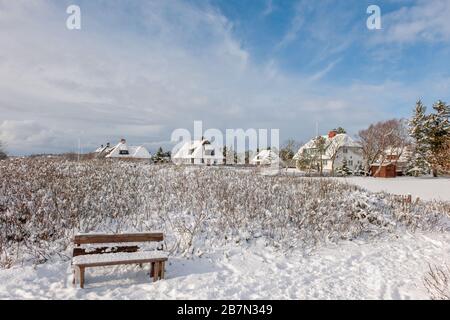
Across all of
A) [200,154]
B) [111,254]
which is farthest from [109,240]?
[200,154]

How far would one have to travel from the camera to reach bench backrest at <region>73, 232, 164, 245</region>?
5.03 metres

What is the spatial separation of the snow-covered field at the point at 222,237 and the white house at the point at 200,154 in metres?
40.8

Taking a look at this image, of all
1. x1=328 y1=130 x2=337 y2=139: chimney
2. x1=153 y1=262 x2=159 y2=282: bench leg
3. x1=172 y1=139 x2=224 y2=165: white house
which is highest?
x1=328 y1=130 x2=337 y2=139: chimney

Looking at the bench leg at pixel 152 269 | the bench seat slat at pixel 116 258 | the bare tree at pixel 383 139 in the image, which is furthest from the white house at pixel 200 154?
the bench seat slat at pixel 116 258

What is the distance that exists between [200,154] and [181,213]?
44422mm

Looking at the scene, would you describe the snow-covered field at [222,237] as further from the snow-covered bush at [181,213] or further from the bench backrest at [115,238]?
the bench backrest at [115,238]

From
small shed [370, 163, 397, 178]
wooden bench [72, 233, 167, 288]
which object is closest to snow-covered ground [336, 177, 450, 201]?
small shed [370, 163, 397, 178]

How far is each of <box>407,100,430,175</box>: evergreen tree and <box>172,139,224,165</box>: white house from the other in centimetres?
3263

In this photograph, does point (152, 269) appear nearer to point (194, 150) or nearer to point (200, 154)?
point (200, 154)

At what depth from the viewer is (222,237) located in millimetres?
7180

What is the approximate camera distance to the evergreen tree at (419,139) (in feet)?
139

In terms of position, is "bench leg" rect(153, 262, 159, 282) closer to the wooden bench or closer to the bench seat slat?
the wooden bench

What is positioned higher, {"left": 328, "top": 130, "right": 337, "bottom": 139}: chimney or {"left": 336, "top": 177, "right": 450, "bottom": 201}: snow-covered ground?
{"left": 328, "top": 130, "right": 337, "bottom": 139}: chimney
